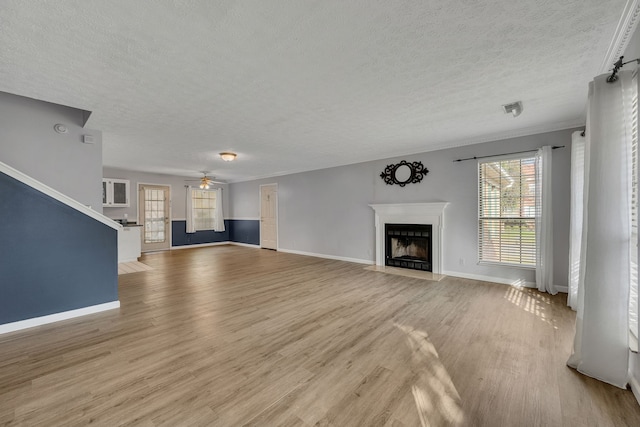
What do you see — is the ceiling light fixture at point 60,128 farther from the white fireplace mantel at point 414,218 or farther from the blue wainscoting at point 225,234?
the blue wainscoting at point 225,234

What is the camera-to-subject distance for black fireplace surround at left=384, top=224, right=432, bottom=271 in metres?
5.16

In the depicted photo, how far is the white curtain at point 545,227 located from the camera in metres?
3.79

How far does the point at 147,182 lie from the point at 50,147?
490cm

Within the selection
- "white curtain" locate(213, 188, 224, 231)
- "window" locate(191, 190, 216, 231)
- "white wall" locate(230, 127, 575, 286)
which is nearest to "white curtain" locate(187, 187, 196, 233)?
"window" locate(191, 190, 216, 231)

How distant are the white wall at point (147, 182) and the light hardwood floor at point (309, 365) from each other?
16.7 feet

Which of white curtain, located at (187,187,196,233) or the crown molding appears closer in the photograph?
the crown molding

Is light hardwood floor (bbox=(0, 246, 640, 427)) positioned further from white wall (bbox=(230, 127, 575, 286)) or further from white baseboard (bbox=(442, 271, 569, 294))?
A: white wall (bbox=(230, 127, 575, 286))

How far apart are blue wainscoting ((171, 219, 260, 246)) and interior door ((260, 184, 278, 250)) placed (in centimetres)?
32

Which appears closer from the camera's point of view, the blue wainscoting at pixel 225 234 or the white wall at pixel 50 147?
the white wall at pixel 50 147

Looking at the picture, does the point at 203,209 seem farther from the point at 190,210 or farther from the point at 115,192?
the point at 115,192

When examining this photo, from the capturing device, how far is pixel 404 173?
17.8 feet

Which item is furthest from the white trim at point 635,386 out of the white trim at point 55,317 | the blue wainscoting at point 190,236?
the blue wainscoting at point 190,236

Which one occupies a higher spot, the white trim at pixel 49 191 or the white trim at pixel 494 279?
the white trim at pixel 49 191

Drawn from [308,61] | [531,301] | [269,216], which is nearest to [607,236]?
[531,301]
